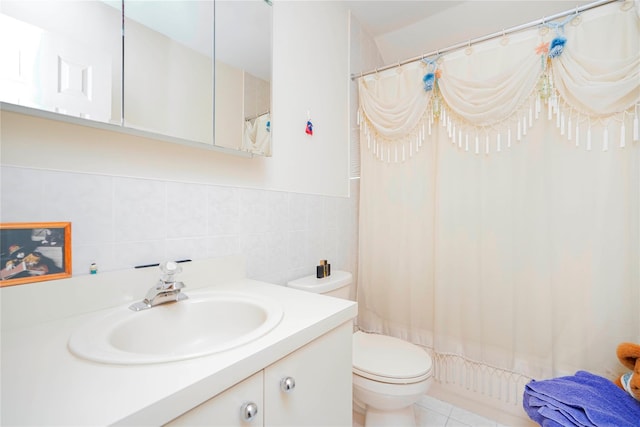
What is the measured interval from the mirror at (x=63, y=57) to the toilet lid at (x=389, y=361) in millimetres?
1302

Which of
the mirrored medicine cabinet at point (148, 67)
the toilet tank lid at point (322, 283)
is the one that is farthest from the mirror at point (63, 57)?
the toilet tank lid at point (322, 283)

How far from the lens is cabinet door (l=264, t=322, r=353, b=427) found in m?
0.65

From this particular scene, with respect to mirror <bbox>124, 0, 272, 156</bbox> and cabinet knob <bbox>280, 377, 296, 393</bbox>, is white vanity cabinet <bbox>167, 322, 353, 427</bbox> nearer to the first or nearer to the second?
cabinet knob <bbox>280, 377, 296, 393</bbox>

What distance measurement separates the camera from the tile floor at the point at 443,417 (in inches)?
59.1

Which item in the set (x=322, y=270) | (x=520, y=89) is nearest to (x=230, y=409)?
(x=322, y=270)

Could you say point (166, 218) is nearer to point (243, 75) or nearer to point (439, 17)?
point (243, 75)

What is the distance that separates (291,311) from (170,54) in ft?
3.08

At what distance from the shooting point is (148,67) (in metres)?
0.92

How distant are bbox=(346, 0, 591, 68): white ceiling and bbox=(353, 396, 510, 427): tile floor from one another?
2.32 m

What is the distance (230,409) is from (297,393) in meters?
0.21

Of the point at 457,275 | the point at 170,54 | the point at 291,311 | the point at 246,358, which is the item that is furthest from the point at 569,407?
the point at 170,54

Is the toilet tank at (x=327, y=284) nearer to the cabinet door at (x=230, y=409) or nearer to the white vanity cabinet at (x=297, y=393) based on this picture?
the white vanity cabinet at (x=297, y=393)

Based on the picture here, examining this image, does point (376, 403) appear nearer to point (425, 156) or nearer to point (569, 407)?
point (569, 407)

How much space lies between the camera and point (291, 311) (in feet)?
2.75
